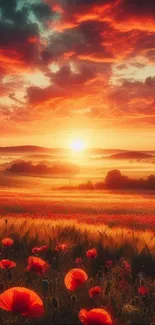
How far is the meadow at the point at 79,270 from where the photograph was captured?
11.7ft

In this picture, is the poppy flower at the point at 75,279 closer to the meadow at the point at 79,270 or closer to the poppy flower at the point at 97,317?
the meadow at the point at 79,270

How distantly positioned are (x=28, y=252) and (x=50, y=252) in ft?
1.05

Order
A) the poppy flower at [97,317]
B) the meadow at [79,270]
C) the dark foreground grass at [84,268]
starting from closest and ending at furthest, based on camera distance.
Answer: the poppy flower at [97,317]
the meadow at [79,270]
the dark foreground grass at [84,268]

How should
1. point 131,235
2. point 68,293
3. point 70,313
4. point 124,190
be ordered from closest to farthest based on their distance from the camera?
1. point 70,313
2. point 68,293
3. point 131,235
4. point 124,190

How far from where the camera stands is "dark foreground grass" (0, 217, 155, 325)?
369 cm

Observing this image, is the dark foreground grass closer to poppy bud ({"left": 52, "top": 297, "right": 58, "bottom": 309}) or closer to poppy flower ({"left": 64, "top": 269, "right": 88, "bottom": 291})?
poppy bud ({"left": 52, "top": 297, "right": 58, "bottom": 309})

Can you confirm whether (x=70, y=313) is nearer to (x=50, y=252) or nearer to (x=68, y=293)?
(x=68, y=293)

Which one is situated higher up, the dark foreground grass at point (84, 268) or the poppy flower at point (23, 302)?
the poppy flower at point (23, 302)

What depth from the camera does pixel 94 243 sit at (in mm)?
6004

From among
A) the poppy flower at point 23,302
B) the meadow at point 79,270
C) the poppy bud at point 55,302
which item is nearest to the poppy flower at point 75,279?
the meadow at point 79,270

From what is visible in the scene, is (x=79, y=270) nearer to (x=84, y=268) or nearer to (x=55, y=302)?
(x=55, y=302)

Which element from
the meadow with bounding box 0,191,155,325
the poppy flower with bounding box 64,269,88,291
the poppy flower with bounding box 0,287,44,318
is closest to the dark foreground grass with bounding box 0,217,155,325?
the meadow with bounding box 0,191,155,325

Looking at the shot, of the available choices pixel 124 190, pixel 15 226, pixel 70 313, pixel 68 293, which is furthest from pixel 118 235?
pixel 124 190

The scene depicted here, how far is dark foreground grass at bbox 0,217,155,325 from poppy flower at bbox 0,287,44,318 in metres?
0.72
